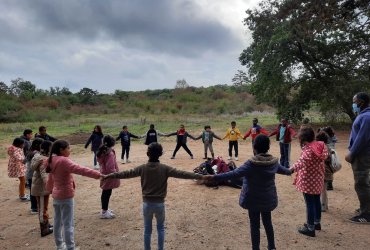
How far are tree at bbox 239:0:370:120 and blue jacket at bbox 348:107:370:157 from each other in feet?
49.6

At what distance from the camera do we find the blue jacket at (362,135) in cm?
577

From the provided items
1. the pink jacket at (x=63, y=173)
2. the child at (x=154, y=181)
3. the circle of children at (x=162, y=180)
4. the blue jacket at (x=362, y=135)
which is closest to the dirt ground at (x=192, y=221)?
the circle of children at (x=162, y=180)

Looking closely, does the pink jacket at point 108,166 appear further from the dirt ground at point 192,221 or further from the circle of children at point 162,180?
the dirt ground at point 192,221

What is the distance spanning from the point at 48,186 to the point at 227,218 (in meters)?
3.23

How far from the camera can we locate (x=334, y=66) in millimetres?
22312

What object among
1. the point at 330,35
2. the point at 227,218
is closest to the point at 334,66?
the point at 330,35

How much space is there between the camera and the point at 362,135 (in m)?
5.79

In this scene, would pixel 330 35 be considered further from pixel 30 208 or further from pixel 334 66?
pixel 30 208

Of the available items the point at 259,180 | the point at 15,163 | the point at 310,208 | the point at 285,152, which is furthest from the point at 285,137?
the point at 15,163

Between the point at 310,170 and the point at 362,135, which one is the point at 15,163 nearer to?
the point at 310,170

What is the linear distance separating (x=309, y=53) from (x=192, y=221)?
18.6 metres

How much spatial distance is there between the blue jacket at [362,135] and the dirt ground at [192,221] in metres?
1.32

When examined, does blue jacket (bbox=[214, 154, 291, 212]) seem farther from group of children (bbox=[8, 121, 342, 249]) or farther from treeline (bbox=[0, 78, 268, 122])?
treeline (bbox=[0, 78, 268, 122])

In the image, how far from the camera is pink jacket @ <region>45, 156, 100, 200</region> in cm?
501
